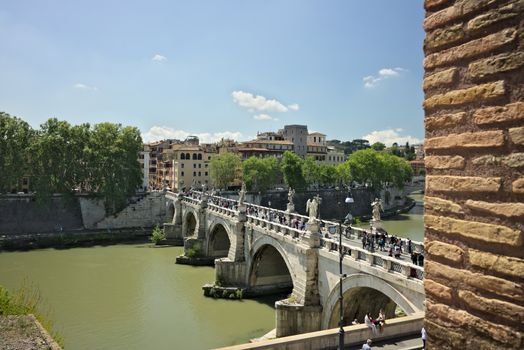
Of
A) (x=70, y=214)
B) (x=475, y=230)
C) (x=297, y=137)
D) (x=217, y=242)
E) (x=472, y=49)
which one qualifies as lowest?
(x=217, y=242)

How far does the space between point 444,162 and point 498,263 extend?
2.68 feet

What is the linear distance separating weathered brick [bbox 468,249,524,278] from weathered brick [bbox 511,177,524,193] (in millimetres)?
439

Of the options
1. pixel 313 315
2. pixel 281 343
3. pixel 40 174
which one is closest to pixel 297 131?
pixel 40 174

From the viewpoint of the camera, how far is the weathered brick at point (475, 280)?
2.88 m

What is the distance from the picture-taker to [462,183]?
3217 mm

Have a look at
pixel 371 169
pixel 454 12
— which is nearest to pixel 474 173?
pixel 454 12

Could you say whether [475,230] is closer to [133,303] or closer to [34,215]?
[133,303]

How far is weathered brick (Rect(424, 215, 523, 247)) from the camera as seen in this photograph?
2.88 metres

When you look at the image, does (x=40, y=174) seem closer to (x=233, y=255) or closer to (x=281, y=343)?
(x=233, y=255)

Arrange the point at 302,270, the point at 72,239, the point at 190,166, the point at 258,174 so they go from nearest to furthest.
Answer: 1. the point at 302,270
2. the point at 72,239
3. the point at 258,174
4. the point at 190,166

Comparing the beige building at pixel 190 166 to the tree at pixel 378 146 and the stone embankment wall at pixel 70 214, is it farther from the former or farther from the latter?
the tree at pixel 378 146

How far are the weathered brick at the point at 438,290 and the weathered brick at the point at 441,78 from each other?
152 cm

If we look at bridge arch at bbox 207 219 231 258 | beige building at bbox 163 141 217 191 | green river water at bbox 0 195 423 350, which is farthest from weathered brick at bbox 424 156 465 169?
beige building at bbox 163 141 217 191

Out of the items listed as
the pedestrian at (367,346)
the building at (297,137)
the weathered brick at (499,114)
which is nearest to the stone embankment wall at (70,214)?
the building at (297,137)
